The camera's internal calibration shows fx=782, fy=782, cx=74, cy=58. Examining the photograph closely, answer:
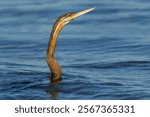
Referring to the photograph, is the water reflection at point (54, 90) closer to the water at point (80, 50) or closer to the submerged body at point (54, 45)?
the water at point (80, 50)

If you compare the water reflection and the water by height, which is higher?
the water

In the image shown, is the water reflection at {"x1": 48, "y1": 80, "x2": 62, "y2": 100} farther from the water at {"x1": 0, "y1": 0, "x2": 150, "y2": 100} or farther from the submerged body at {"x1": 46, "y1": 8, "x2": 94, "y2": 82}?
the submerged body at {"x1": 46, "y1": 8, "x2": 94, "y2": 82}

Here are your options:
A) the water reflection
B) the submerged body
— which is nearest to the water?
the water reflection

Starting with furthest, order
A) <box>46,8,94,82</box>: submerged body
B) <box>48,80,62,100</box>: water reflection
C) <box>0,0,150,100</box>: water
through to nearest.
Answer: <box>46,8,94,82</box>: submerged body
<box>0,0,150,100</box>: water
<box>48,80,62,100</box>: water reflection

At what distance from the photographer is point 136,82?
42.6ft

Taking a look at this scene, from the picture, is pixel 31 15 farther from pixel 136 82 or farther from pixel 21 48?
pixel 136 82

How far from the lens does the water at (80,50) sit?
1258 centimetres

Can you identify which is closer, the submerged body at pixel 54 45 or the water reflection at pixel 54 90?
the water reflection at pixel 54 90

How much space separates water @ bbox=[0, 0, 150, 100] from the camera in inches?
495

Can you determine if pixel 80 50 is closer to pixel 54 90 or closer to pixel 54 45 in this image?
pixel 54 45

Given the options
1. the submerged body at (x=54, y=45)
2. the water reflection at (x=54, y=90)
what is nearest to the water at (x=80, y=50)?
the water reflection at (x=54, y=90)

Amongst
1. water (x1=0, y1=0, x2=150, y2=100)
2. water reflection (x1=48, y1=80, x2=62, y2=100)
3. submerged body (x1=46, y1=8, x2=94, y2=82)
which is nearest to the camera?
water reflection (x1=48, y1=80, x2=62, y2=100)

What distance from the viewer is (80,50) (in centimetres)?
1611

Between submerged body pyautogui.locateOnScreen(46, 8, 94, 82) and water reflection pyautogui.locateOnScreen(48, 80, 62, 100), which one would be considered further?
submerged body pyautogui.locateOnScreen(46, 8, 94, 82)
